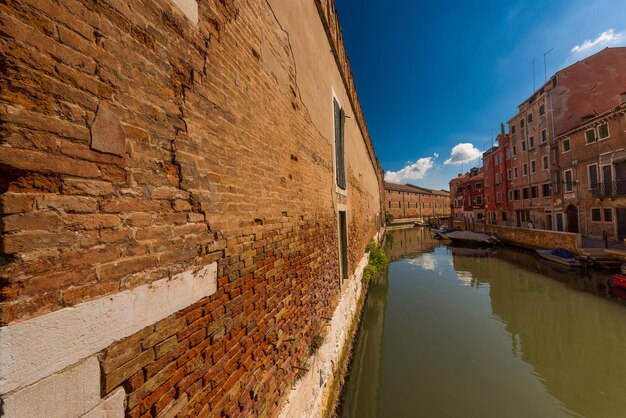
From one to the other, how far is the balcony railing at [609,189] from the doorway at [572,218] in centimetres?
236

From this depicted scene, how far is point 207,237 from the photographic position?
192 centimetres

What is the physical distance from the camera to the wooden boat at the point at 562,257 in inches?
534

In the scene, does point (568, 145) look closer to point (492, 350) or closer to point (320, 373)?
point (492, 350)

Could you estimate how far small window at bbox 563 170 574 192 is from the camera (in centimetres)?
1816

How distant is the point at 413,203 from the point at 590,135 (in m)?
41.4

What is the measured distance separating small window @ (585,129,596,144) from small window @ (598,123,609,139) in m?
0.38

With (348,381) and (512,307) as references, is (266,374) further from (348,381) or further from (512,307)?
(512,307)

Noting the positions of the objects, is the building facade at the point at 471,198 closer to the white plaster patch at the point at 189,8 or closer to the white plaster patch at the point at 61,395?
the white plaster patch at the point at 189,8

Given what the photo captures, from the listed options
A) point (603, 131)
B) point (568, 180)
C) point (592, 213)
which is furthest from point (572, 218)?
point (603, 131)

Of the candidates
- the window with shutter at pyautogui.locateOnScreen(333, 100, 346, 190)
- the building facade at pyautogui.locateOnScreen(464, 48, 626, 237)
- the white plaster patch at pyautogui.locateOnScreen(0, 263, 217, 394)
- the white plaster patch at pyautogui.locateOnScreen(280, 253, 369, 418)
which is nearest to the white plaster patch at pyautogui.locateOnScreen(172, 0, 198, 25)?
the white plaster patch at pyautogui.locateOnScreen(0, 263, 217, 394)

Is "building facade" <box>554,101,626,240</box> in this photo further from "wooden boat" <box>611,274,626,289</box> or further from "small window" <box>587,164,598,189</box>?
"wooden boat" <box>611,274,626,289</box>

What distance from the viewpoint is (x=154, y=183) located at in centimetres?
153

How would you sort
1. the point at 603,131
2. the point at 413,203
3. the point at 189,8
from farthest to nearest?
the point at 413,203 < the point at 603,131 < the point at 189,8

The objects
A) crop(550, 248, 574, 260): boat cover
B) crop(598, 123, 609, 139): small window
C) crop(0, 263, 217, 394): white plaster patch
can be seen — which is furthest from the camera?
crop(598, 123, 609, 139): small window
